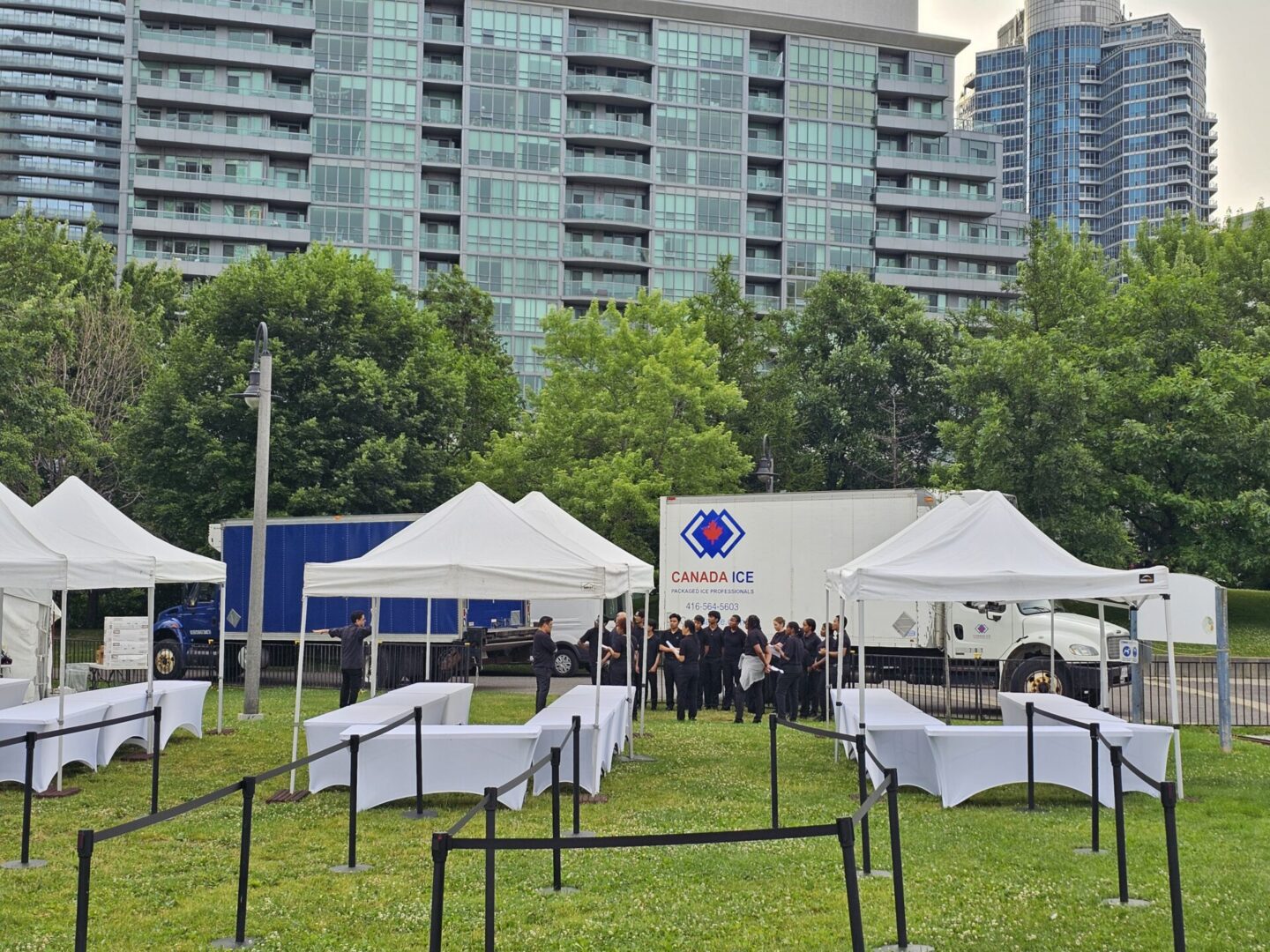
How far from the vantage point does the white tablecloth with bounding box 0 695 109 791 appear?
1364 centimetres

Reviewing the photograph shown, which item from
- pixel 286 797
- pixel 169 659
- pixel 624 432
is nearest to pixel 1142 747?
pixel 286 797

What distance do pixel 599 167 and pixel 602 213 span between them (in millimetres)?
3283

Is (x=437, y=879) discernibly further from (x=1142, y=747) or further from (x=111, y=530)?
(x=111, y=530)

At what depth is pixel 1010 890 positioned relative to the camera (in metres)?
9.38

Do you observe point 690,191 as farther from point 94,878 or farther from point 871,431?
point 94,878

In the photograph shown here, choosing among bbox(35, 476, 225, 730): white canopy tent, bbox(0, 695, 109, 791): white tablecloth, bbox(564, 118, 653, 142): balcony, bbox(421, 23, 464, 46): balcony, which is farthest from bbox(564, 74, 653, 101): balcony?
bbox(0, 695, 109, 791): white tablecloth

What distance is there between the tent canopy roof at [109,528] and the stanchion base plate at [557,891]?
8990 mm

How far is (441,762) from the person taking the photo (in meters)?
12.8

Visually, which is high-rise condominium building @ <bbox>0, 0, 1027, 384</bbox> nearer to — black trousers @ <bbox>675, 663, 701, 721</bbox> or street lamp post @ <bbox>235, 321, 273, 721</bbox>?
street lamp post @ <bbox>235, 321, 273, 721</bbox>

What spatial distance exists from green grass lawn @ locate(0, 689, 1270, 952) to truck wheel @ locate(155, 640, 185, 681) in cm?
1452

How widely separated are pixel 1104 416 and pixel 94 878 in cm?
3538

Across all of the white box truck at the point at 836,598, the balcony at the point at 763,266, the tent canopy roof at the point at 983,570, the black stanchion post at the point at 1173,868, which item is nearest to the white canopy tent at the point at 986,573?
the tent canopy roof at the point at 983,570

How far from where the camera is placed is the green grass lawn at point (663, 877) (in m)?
8.27

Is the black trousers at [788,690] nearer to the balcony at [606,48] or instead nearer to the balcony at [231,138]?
the balcony at [231,138]
